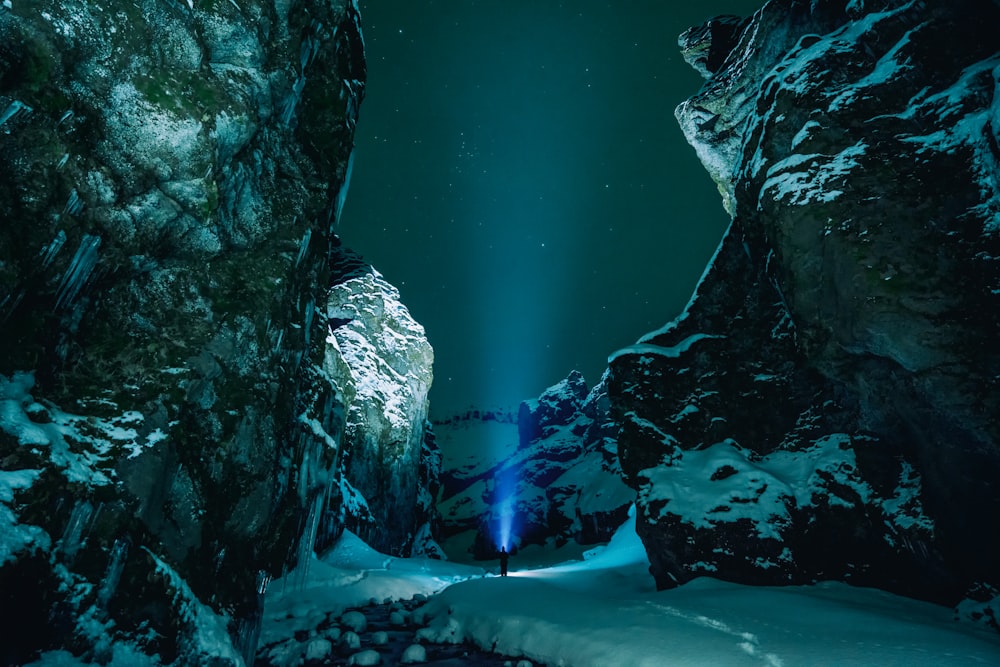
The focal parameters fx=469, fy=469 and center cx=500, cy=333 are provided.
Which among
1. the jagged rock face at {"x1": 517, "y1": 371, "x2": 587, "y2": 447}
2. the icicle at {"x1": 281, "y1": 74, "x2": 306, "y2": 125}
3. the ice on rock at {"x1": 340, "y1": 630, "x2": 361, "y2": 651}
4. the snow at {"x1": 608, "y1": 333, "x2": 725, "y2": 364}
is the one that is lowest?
the ice on rock at {"x1": 340, "y1": 630, "x2": 361, "y2": 651}

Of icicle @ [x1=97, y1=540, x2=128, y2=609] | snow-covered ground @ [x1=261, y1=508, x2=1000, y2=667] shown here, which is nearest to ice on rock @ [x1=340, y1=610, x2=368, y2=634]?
snow-covered ground @ [x1=261, y1=508, x2=1000, y2=667]

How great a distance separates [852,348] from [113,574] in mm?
16011

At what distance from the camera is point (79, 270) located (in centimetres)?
861

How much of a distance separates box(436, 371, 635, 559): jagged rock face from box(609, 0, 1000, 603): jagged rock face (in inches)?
1844

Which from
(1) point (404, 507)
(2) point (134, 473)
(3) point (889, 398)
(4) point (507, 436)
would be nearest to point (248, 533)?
(2) point (134, 473)

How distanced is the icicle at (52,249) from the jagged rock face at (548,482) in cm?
5992

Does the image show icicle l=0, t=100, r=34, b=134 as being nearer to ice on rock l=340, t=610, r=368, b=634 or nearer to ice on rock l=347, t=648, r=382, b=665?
ice on rock l=347, t=648, r=382, b=665

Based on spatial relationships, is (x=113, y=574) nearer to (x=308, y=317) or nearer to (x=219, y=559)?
(x=219, y=559)

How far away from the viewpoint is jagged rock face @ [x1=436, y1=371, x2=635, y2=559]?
230 feet

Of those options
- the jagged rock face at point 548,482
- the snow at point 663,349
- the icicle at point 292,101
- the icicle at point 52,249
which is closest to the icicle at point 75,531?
the icicle at point 52,249

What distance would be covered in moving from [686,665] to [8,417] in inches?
440

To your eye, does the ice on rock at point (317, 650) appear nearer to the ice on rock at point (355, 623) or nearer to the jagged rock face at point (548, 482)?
the ice on rock at point (355, 623)

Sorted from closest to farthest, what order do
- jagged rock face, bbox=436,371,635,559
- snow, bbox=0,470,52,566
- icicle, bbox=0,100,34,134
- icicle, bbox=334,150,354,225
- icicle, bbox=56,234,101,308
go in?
snow, bbox=0,470,52,566 → icicle, bbox=0,100,34,134 → icicle, bbox=56,234,101,308 → icicle, bbox=334,150,354,225 → jagged rock face, bbox=436,371,635,559

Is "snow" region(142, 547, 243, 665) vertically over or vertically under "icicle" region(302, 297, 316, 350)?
under
